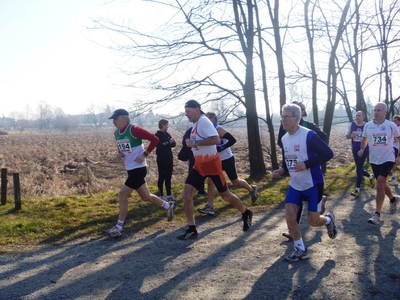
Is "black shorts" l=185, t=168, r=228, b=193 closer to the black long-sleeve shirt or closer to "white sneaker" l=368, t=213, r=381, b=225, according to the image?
"white sneaker" l=368, t=213, r=381, b=225

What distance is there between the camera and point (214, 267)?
4.99m

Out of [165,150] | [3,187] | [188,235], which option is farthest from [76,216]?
[188,235]

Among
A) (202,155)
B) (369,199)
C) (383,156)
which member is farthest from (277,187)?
(202,155)

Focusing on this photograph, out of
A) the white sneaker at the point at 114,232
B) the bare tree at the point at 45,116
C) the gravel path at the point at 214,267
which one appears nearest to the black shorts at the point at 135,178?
the white sneaker at the point at 114,232

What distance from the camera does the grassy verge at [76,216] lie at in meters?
6.69

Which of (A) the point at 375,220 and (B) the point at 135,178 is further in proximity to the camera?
(A) the point at 375,220

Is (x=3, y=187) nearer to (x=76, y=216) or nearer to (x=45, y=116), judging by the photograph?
(x=76, y=216)

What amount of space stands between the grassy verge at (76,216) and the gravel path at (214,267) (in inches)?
20.6

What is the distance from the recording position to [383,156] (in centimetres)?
699

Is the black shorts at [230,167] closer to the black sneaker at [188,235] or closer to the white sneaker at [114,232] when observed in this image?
the black sneaker at [188,235]

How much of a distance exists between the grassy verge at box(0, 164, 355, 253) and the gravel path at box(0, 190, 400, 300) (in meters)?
0.52

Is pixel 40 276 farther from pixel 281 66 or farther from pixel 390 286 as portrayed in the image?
pixel 281 66

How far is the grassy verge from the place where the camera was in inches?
263

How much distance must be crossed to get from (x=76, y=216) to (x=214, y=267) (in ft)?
12.5
